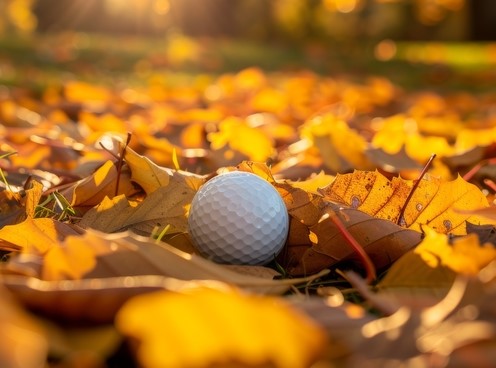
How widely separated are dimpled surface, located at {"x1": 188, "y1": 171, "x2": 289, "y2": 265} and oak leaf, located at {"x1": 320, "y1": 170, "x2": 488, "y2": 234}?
136mm

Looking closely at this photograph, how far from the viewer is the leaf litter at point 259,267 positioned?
26.1 inches

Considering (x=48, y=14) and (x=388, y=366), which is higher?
(x=388, y=366)

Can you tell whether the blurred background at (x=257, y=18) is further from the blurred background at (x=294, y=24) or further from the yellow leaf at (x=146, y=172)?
the yellow leaf at (x=146, y=172)

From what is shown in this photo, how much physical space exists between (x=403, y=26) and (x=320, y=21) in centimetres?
335

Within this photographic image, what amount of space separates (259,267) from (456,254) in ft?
1.21

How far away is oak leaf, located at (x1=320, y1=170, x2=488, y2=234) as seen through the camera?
4.46 ft

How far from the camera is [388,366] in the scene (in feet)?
2.32

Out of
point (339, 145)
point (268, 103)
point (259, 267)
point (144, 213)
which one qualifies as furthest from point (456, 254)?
point (268, 103)

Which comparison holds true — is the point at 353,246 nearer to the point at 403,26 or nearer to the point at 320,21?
the point at 320,21

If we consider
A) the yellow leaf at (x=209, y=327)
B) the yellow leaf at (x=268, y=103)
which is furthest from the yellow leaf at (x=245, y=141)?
the yellow leaf at (x=268, y=103)

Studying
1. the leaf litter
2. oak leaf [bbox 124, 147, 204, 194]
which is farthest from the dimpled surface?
oak leaf [bbox 124, 147, 204, 194]

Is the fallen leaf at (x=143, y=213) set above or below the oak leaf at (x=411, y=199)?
below

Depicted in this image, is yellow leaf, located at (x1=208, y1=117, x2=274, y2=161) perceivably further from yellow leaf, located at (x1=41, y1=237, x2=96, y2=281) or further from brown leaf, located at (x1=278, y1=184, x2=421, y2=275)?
yellow leaf, located at (x1=41, y1=237, x2=96, y2=281)

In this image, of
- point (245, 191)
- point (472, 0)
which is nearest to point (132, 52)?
point (245, 191)
